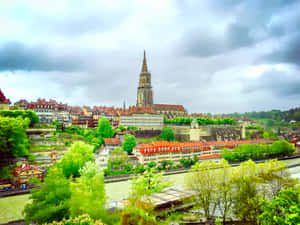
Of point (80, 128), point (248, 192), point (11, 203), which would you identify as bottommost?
point (11, 203)

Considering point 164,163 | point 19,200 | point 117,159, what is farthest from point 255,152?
point 19,200

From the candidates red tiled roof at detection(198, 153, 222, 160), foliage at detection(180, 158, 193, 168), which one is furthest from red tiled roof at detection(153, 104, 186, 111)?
foliage at detection(180, 158, 193, 168)

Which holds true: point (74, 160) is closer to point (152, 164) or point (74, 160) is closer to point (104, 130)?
point (152, 164)

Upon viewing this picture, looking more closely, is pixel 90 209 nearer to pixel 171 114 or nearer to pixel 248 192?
pixel 248 192

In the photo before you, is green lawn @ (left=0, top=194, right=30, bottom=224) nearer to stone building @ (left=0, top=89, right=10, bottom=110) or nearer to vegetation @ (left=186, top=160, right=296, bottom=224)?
vegetation @ (left=186, top=160, right=296, bottom=224)

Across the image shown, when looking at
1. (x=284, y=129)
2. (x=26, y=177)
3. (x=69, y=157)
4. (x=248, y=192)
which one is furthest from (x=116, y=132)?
(x=284, y=129)

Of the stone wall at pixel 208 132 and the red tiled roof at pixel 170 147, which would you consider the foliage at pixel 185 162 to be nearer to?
the red tiled roof at pixel 170 147
